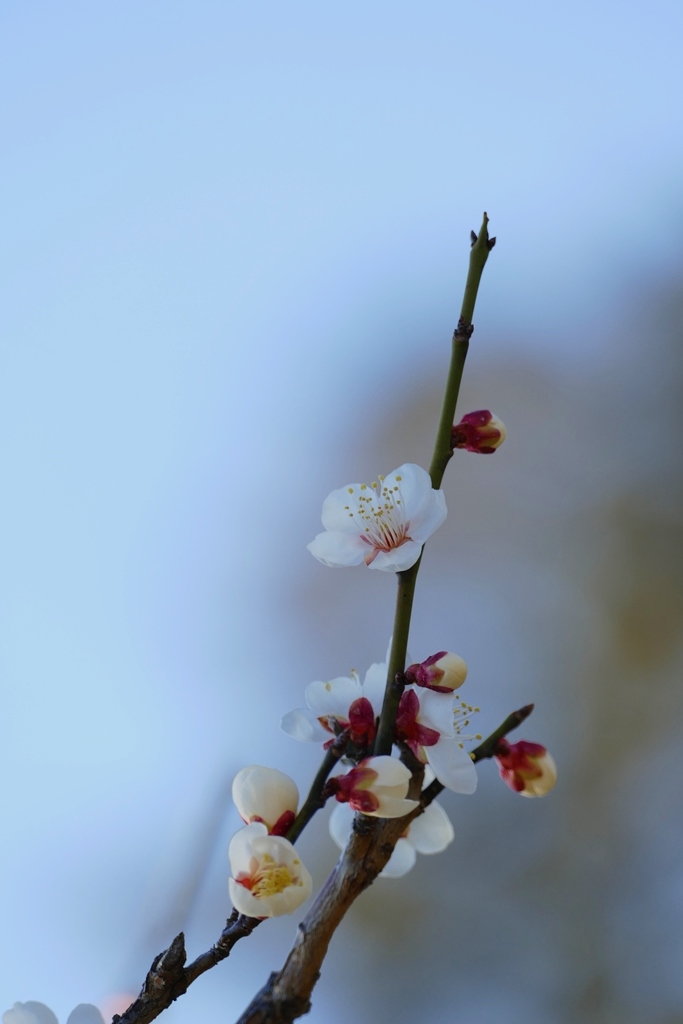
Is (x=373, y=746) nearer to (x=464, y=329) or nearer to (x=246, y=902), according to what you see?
(x=246, y=902)

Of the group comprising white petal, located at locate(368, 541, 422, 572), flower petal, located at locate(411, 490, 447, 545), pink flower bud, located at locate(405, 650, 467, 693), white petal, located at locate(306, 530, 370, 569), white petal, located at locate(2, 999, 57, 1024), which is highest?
flower petal, located at locate(411, 490, 447, 545)

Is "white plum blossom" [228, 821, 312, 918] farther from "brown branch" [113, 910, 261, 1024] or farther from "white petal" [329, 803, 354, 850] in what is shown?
"white petal" [329, 803, 354, 850]

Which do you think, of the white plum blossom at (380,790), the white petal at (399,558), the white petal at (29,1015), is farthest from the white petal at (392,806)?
the white petal at (29,1015)

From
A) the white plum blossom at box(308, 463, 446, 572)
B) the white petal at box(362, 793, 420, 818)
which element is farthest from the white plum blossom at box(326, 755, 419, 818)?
the white plum blossom at box(308, 463, 446, 572)

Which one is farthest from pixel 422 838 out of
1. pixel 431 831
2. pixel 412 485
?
pixel 412 485

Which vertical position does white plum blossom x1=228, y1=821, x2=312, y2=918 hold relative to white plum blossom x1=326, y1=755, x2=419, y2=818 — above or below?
below

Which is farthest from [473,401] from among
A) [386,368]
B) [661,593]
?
[661,593]
